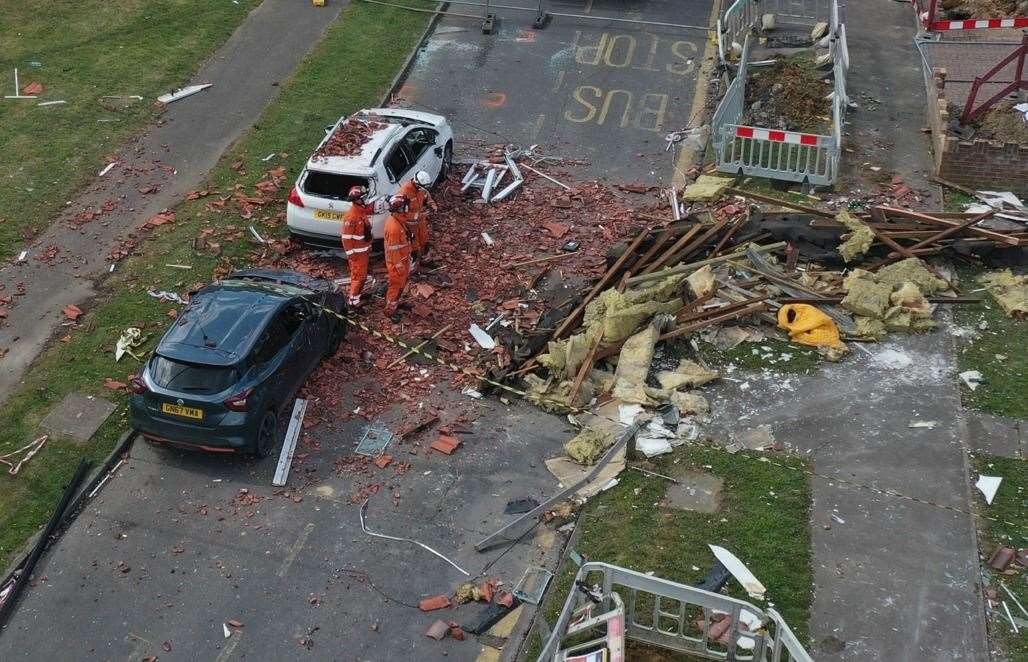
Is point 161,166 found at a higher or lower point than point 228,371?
lower

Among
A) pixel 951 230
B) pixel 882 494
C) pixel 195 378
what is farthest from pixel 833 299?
pixel 195 378

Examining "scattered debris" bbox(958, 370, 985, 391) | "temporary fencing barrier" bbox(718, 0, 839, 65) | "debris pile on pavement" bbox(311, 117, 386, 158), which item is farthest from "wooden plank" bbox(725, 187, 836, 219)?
"temporary fencing barrier" bbox(718, 0, 839, 65)

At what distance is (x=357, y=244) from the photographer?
14680 millimetres

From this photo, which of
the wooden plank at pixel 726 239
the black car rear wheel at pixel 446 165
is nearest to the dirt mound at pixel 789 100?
the wooden plank at pixel 726 239

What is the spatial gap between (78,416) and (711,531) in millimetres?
8092

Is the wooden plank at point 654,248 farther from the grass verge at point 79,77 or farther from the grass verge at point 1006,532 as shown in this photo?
the grass verge at point 79,77

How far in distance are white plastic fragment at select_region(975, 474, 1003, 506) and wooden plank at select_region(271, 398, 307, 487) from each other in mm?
7977

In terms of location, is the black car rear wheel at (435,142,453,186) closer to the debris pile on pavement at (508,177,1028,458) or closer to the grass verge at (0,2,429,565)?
the grass verge at (0,2,429,565)

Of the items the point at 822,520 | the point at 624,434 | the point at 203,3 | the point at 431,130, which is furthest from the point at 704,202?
the point at 203,3

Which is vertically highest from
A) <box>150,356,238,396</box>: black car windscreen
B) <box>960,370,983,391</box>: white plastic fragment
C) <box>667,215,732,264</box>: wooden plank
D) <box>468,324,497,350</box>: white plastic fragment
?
<box>667,215,732,264</box>: wooden plank

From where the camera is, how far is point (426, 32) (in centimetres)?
2269

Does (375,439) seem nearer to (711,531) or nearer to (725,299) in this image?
(711,531)

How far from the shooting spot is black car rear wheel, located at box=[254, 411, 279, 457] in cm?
1199

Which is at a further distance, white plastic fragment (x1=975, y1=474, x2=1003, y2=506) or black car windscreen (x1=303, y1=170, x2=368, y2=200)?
black car windscreen (x1=303, y1=170, x2=368, y2=200)
